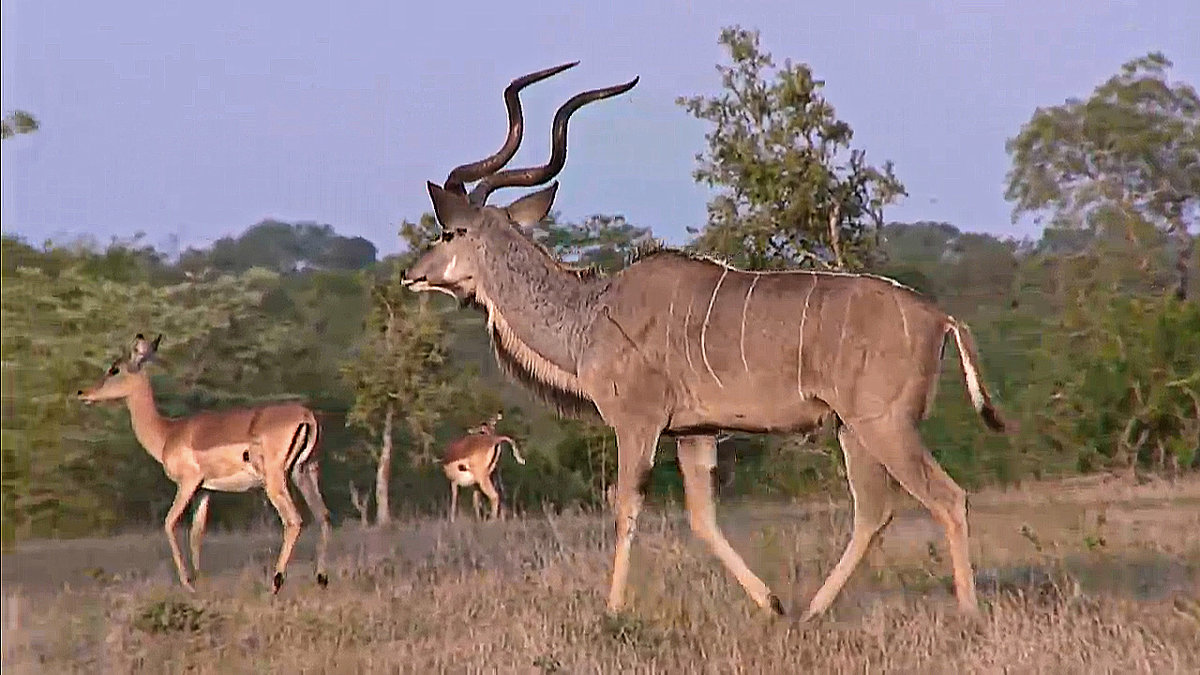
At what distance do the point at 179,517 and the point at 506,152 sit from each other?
3.14 meters

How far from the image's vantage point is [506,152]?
7.08 meters

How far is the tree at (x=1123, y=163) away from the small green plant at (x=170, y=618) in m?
11.4

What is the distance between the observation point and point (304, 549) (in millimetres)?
9211

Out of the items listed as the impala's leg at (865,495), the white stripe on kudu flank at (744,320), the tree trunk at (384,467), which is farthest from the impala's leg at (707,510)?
the tree trunk at (384,467)

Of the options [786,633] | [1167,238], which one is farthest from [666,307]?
[1167,238]

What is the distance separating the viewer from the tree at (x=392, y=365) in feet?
50.2

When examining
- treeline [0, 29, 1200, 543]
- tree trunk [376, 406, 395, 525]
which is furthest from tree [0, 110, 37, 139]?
tree trunk [376, 406, 395, 525]

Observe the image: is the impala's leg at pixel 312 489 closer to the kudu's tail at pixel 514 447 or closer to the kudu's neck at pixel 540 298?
the kudu's neck at pixel 540 298

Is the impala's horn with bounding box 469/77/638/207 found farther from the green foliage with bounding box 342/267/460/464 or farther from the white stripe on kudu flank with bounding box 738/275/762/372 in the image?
the green foliage with bounding box 342/267/460/464

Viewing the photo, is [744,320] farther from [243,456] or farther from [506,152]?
[243,456]

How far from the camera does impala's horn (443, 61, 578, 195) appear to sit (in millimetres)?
7000

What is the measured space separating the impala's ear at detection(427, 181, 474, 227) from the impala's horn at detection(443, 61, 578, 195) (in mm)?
94

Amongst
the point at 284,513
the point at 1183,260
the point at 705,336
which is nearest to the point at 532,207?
the point at 705,336

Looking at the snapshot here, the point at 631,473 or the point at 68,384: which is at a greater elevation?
the point at 68,384
